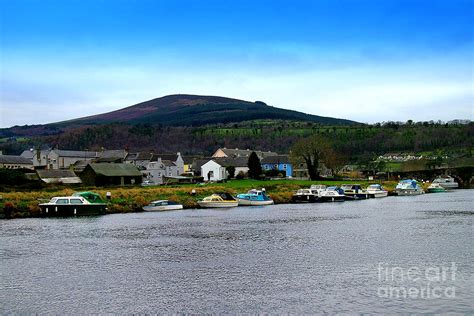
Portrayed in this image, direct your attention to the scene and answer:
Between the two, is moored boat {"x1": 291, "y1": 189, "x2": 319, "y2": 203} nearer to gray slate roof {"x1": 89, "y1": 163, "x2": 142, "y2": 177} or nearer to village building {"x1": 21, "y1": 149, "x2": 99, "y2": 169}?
gray slate roof {"x1": 89, "y1": 163, "x2": 142, "y2": 177}

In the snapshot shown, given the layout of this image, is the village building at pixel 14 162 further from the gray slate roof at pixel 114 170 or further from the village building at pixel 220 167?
the village building at pixel 220 167

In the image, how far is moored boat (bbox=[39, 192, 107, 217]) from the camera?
6353cm

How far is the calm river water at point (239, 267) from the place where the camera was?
23703 millimetres

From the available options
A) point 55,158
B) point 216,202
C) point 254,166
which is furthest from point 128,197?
point 55,158

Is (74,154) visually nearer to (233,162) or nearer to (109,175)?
(233,162)

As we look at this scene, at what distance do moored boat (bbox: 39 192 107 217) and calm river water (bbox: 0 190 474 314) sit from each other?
460 inches

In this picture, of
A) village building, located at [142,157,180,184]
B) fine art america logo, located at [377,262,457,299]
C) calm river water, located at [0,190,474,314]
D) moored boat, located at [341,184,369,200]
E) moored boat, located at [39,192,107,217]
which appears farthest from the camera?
village building, located at [142,157,180,184]

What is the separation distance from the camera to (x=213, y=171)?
136500mm

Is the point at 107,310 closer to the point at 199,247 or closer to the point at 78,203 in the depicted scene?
the point at 199,247

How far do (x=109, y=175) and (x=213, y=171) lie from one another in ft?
128

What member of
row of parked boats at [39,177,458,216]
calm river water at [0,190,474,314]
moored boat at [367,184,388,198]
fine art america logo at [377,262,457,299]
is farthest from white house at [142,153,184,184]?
fine art america logo at [377,262,457,299]

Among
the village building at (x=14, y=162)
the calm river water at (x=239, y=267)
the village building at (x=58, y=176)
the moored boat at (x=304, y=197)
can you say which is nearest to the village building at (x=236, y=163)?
the village building at (x=58, y=176)

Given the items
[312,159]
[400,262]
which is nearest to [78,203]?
[400,262]

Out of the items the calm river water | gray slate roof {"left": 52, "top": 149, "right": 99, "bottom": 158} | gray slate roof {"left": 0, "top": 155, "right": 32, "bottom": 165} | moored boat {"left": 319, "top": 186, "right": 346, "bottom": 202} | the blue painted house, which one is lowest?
the calm river water
